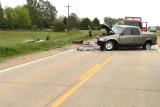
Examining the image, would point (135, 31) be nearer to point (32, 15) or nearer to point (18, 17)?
point (18, 17)

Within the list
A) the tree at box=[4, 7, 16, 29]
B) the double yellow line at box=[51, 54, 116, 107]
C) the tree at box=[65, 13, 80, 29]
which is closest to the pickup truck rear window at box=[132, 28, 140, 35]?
the double yellow line at box=[51, 54, 116, 107]

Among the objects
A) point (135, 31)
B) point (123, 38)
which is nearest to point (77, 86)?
point (123, 38)

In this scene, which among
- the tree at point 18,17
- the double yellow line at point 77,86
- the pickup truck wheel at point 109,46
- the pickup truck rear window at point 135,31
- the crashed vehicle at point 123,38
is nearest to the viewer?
the double yellow line at point 77,86

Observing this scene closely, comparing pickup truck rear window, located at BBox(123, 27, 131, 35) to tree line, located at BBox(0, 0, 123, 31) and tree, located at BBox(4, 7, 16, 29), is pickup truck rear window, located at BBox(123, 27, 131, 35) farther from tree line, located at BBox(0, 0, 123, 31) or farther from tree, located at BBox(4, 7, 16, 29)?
tree, located at BBox(4, 7, 16, 29)

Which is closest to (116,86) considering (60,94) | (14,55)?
(60,94)

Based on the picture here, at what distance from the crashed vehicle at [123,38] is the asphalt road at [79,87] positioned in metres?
12.9

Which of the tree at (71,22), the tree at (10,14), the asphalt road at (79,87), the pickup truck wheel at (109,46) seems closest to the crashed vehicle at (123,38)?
the pickup truck wheel at (109,46)

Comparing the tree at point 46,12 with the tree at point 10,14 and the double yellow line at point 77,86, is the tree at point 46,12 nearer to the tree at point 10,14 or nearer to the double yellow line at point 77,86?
the tree at point 10,14

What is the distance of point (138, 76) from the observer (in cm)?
1438

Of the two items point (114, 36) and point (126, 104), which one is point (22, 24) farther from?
point (126, 104)

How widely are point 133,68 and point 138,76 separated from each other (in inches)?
108

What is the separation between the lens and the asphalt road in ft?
30.7

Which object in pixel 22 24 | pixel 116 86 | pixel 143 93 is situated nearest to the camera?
pixel 143 93

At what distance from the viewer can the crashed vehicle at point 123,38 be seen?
29531mm
